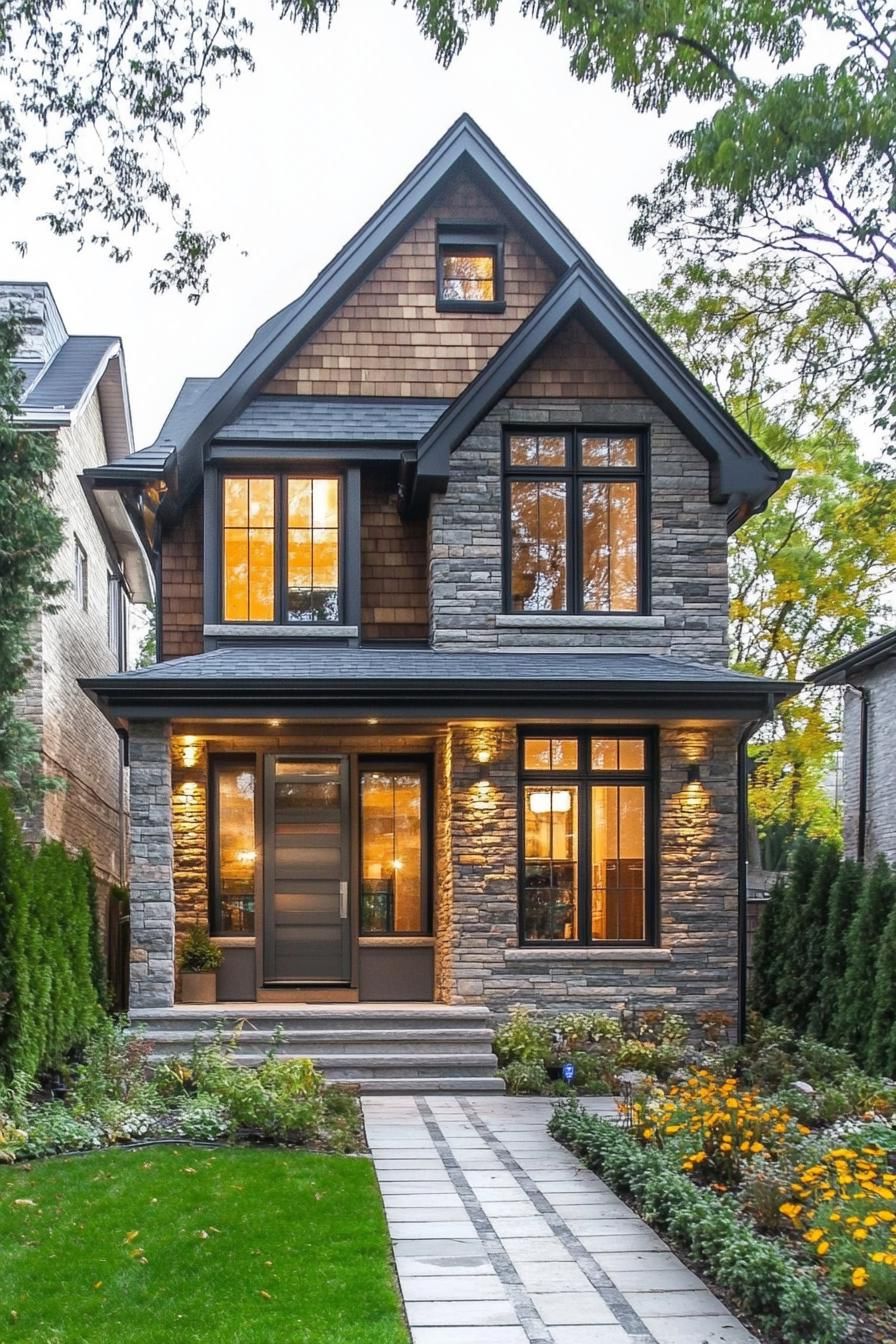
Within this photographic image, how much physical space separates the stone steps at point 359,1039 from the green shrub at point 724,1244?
3.00m

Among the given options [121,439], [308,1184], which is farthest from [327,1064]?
[121,439]

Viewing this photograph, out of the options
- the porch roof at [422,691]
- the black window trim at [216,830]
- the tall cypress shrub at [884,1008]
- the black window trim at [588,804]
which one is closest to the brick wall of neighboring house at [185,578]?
the black window trim at [216,830]

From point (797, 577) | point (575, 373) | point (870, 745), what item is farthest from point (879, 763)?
point (575, 373)

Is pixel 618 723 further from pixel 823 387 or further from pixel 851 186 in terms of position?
pixel 823 387

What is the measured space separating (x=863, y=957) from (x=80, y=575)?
407 inches

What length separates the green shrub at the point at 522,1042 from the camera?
10414 mm

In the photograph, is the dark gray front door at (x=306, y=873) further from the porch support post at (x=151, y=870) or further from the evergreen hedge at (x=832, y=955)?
the evergreen hedge at (x=832, y=955)

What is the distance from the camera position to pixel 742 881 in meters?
11.7

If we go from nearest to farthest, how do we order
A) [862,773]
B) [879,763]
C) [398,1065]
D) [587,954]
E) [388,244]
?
[398,1065] → [587,954] → [388,244] → [879,763] → [862,773]

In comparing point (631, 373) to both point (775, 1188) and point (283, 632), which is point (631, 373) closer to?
point (283, 632)

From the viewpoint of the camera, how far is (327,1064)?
1026cm

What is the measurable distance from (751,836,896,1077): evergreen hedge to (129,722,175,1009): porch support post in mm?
5799

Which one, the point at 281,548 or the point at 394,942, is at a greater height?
the point at 281,548

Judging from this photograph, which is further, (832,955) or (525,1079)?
(832,955)
